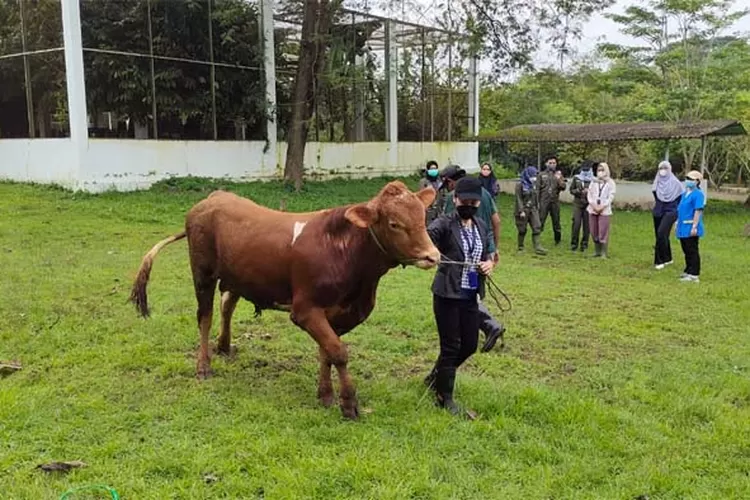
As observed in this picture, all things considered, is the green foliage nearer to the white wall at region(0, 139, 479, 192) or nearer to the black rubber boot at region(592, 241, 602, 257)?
the white wall at region(0, 139, 479, 192)

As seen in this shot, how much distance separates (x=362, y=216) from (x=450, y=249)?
2.35ft

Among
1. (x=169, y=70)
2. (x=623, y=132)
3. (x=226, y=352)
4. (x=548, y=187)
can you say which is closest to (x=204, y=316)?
(x=226, y=352)

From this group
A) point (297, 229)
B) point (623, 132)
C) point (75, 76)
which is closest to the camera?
point (297, 229)

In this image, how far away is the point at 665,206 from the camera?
11.4 meters

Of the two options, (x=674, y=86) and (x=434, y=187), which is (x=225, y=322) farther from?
(x=674, y=86)

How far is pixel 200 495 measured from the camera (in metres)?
3.61

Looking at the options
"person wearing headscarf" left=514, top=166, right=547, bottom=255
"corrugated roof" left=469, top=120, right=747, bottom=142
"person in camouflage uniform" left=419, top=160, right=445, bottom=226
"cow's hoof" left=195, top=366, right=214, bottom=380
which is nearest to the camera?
"cow's hoof" left=195, top=366, right=214, bottom=380

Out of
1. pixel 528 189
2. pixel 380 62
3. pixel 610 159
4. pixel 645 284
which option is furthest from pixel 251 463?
pixel 610 159

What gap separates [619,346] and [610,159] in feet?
84.1

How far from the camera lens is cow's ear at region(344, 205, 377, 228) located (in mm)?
4406

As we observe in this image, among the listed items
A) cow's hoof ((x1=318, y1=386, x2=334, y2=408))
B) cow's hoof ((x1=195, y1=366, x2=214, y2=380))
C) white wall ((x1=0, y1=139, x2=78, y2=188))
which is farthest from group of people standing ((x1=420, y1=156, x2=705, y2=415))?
white wall ((x1=0, y1=139, x2=78, y2=188))

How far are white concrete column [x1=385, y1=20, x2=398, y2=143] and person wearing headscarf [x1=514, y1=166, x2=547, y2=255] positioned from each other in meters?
13.7

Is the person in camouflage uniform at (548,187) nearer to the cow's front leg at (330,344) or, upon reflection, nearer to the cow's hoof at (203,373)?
the cow's hoof at (203,373)

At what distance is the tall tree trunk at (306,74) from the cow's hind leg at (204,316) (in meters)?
14.0
